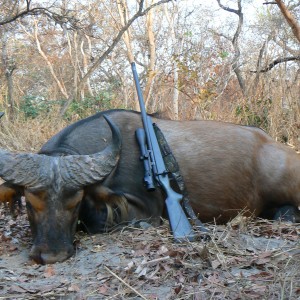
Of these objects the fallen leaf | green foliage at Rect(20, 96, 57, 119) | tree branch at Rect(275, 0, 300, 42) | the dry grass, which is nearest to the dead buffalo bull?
the fallen leaf

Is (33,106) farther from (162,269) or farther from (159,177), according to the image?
(162,269)

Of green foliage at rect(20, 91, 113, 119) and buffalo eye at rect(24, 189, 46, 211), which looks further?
green foliage at rect(20, 91, 113, 119)

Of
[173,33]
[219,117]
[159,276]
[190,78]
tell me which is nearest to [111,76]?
[173,33]

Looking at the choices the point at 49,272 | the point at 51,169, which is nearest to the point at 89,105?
the point at 51,169

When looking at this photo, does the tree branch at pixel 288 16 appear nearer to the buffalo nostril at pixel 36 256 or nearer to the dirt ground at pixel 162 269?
the dirt ground at pixel 162 269

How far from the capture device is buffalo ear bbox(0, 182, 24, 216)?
4582 millimetres

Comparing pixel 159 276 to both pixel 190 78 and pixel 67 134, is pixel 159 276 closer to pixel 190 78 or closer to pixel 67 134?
pixel 67 134

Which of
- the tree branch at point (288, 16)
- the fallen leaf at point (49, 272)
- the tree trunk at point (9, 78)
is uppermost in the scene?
the tree branch at point (288, 16)

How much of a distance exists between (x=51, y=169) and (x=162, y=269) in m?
1.36

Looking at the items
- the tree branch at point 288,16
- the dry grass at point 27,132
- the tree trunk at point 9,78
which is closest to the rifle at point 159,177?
the tree branch at point 288,16

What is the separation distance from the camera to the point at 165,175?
4.88 metres

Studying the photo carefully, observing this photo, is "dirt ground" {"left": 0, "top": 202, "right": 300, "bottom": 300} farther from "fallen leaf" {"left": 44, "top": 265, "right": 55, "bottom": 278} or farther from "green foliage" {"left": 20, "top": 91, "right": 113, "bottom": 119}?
"green foliage" {"left": 20, "top": 91, "right": 113, "bottom": 119}

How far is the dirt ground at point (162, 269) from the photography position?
3.12 m

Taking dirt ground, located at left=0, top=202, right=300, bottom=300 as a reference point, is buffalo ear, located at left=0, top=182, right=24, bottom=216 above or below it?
above
